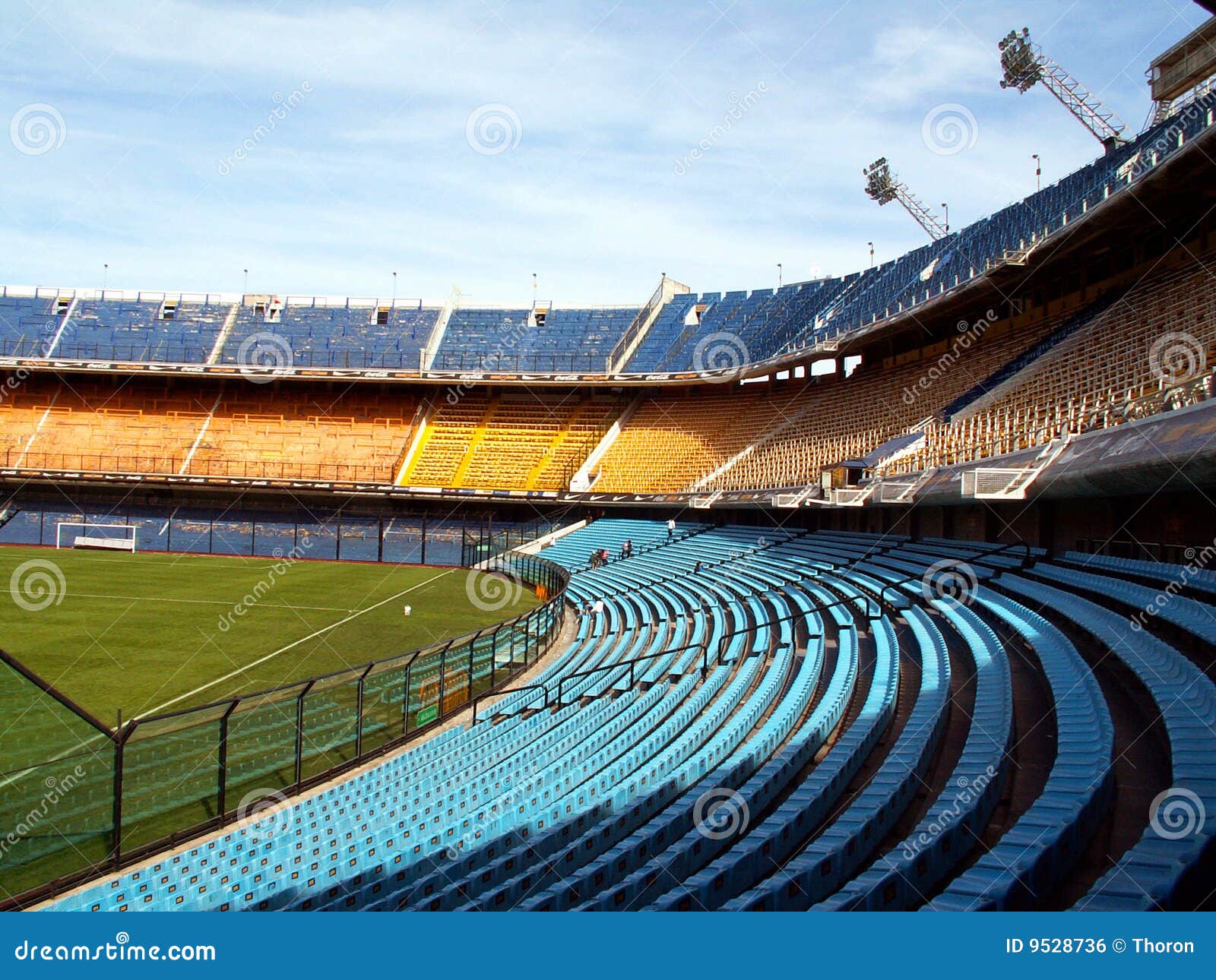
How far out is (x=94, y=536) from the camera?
3738cm

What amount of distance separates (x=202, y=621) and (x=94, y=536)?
65.4 feet

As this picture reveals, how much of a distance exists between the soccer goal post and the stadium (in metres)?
0.14

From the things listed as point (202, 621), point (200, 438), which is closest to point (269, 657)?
point (202, 621)

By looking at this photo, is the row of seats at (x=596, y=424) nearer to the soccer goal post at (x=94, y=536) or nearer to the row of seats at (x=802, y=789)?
the soccer goal post at (x=94, y=536)

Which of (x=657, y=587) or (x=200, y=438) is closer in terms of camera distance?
(x=657, y=587)

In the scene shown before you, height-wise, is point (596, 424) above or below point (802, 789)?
above

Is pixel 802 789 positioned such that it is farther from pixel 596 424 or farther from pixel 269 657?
pixel 596 424

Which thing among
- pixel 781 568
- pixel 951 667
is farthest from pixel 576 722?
pixel 781 568

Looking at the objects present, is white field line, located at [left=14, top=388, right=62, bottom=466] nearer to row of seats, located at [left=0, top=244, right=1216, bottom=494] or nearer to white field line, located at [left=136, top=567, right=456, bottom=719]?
row of seats, located at [left=0, top=244, right=1216, bottom=494]

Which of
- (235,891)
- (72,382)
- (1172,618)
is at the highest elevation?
(72,382)

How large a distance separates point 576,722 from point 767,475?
66.0ft

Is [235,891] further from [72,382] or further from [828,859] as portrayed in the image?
[72,382]

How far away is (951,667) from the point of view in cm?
1050

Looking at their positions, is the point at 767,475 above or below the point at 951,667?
above
